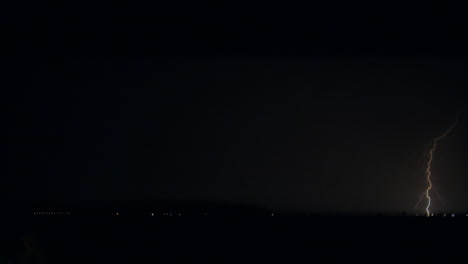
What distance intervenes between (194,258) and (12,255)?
1.32 meters

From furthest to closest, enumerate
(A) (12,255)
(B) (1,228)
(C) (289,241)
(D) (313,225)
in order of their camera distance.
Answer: (D) (313,225) < (C) (289,241) < (B) (1,228) < (A) (12,255)

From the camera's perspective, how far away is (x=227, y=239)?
175 inches

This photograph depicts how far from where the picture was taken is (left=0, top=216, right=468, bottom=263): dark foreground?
4.17 meters

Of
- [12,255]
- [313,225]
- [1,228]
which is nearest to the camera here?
[12,255]

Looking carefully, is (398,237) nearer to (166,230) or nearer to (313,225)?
(313,225)

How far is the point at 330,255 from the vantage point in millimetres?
4305

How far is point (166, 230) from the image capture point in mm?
4594

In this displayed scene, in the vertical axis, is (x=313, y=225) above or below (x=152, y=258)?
above

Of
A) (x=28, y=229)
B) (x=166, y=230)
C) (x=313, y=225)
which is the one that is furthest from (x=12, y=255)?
(x=313, y=225)

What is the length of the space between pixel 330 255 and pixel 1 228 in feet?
8.44

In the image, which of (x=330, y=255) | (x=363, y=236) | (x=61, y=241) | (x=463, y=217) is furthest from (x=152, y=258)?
(x=463, y=217)

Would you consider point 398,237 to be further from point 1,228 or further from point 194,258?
point 1,228

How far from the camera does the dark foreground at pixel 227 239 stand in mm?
4172

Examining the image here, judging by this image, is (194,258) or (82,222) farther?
(82,222)
